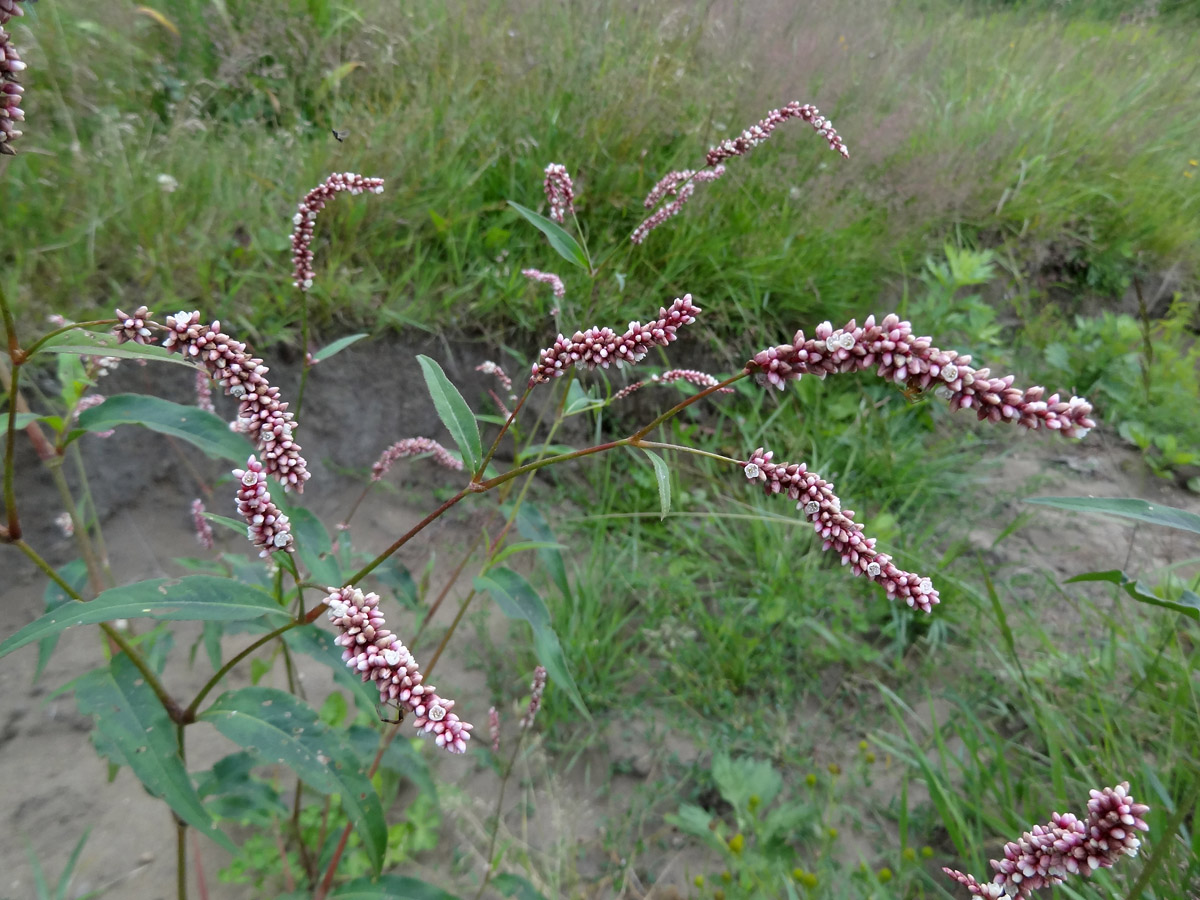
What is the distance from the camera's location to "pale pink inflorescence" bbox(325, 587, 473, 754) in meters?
0.72

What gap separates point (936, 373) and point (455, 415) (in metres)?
0.72

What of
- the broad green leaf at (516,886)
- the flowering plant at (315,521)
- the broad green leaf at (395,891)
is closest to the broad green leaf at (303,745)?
the flowering plant at (315,521)

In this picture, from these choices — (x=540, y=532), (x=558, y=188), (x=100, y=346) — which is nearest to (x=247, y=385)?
(x=100, y=346)

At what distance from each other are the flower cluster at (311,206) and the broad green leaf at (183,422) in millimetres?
353

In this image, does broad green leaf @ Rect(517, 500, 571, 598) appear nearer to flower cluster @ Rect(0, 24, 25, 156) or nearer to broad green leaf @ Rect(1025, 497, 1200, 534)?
broad green leaf @ Rect(1025, 497, 1200, 534)

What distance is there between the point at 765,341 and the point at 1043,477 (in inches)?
60.1

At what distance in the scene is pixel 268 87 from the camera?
11.9 feet

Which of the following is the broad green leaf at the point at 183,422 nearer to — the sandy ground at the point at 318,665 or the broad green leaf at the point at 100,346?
the broad green leaf at the point at 100,346

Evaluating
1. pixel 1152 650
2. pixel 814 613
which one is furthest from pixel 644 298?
pixel 1152 650

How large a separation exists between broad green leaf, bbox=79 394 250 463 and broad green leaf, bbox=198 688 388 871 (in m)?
0.45

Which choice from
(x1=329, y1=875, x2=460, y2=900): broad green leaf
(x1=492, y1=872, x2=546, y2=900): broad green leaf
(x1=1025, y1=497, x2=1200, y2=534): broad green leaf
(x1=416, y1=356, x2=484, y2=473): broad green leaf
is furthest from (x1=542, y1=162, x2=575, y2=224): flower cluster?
(x1=492, y1=872, x2=546, y2=900): broad green leaf

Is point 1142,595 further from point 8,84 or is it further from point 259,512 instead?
point 8,84

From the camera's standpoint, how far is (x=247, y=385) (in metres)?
0.86

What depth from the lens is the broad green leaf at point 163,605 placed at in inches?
36.2
